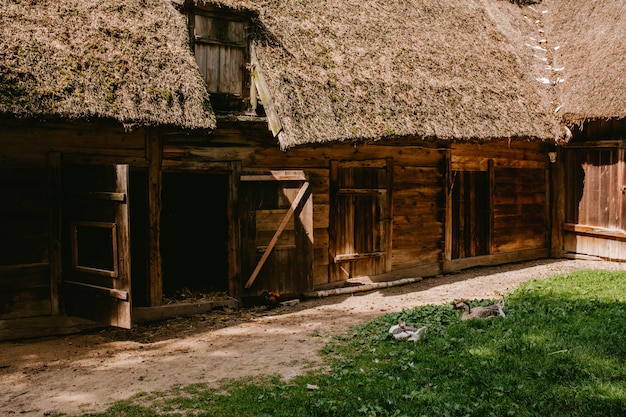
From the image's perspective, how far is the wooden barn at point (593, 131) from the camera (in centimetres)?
1157

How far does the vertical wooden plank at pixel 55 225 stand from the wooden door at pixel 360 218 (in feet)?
14.5

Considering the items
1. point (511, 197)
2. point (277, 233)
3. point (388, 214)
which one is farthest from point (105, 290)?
point (511, 197)

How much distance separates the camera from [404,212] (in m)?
10.8

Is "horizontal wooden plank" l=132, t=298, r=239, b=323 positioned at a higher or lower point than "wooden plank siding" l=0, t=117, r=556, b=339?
lower

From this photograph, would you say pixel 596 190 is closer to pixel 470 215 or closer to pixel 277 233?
pixel 470 215

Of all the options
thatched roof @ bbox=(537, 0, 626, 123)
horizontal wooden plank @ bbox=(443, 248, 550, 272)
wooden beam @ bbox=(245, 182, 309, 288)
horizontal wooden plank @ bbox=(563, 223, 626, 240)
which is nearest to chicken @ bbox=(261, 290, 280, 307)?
wooden beam @ bbox=(245, 182, 309, 288)

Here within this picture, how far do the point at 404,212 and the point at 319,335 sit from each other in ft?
14.1

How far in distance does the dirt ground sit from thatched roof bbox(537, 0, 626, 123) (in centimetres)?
456

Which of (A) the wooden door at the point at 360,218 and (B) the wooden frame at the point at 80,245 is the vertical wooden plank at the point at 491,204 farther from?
(B) the wooden frame at the point at 80,245

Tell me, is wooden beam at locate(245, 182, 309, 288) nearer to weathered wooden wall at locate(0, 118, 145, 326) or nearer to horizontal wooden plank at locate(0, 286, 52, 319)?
weathered wooden wall at locate(0, 118, 145, 326)

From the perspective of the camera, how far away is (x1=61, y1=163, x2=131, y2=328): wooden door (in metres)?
6.87

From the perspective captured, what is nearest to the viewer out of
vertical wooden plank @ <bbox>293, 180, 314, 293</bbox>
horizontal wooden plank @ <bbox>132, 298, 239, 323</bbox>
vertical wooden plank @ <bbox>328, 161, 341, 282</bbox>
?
horizontal wooden plank @ <bbox>132, 298, 239, 323</bbox>

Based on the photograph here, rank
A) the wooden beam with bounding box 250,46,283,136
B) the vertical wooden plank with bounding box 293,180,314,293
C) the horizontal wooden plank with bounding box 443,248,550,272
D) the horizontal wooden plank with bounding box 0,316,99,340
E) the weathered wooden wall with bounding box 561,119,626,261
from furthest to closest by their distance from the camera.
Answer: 1. the weathered wooden wall with bounding box 561,119,626,261
2. the horizontal wooden plank with bounding box 443,248,550,272
3. the vertical wooden plank with bounding box 293,180,314,293
4. the wooden beam with bounding box 250,46,283,136
5. the horizontal wooden plank with bounding box 0,316,99,340

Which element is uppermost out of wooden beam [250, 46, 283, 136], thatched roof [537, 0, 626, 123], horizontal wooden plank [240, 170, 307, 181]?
thatched roof [537, 0, 626, 123]
